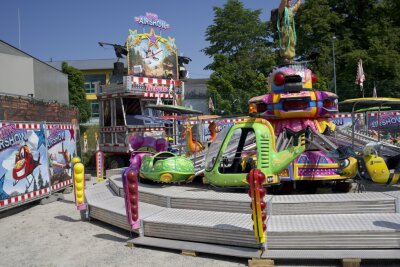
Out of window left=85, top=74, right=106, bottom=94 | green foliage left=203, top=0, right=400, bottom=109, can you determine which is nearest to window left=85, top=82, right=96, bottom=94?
window left=85, top=74, right=106, bottom=94

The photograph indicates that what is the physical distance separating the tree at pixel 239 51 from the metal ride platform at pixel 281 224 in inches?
890

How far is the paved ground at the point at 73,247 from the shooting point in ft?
17.5

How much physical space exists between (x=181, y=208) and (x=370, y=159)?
319 cm

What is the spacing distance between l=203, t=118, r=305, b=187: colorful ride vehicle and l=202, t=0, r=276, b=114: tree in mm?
21125

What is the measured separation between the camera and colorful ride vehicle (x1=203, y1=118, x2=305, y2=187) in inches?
260

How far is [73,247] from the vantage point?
6.23 m

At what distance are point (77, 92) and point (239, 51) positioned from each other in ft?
48.5

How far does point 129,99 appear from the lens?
16.7 metres

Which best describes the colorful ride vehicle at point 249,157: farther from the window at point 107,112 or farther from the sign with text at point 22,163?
the window at point 107,112

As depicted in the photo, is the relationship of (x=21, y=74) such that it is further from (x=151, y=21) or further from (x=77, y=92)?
(x=77, y=92)

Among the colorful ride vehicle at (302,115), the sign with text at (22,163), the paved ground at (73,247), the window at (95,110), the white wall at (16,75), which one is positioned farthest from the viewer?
the window at (95,110)

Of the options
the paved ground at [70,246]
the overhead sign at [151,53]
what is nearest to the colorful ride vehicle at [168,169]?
the paved ground at [70,246]

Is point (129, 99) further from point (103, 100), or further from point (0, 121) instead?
point (0, 121)

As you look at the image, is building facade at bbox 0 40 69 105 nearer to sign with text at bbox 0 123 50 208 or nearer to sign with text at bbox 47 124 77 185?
sign with text at bbox 47 124 77 185
